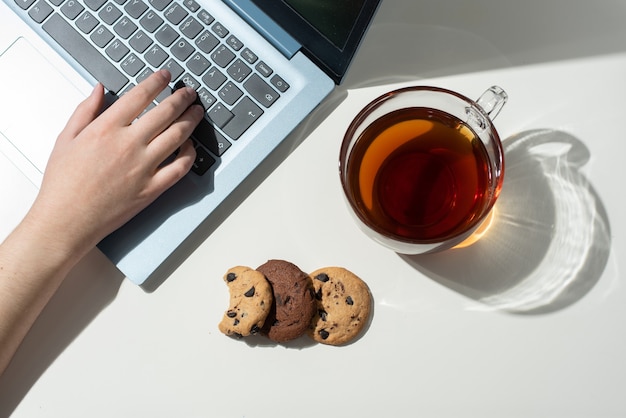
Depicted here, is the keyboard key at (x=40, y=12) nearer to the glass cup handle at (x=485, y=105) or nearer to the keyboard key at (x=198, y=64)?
the keyboard key at (x=198, y=64)

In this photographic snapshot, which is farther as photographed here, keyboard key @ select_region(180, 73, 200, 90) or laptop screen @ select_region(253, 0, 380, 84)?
keyboard key @ select_region(180, 73, 200, 90)

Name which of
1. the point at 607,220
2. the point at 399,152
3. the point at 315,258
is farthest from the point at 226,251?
the point at 607,220

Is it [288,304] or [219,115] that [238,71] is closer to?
[219,115]

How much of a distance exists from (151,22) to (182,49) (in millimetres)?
49

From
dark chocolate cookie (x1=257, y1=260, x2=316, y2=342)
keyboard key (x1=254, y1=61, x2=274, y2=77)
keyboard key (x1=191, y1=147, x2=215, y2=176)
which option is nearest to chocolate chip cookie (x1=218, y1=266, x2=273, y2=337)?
dark chocolate cookie (x1=257, y1=260, x2=316, y2=342)

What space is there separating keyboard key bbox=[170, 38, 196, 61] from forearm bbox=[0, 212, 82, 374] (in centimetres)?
25

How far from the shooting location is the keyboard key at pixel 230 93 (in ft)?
2.25

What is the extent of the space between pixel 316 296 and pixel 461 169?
0.72ft

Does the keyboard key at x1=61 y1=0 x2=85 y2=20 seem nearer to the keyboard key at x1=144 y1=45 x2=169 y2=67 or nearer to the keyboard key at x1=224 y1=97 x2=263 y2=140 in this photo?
the keyboard key at x1=144 y1=45 x2=169 y2=67

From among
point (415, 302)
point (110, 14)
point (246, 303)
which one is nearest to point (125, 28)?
point (110, 14)

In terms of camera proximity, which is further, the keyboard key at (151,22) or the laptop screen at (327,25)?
the keyboard key at (151,22)

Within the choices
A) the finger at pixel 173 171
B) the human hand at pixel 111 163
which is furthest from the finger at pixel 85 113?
the finger at pixel 173 171

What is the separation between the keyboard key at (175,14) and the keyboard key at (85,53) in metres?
0.09

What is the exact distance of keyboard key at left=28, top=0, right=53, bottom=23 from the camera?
28.0 inches
